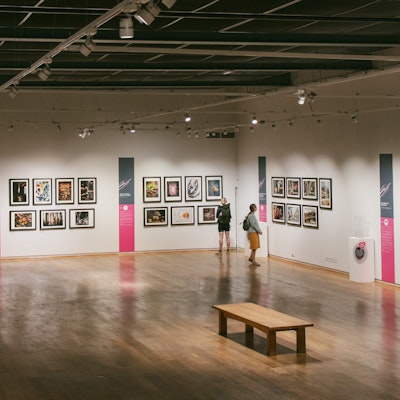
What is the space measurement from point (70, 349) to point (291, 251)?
11417 mm

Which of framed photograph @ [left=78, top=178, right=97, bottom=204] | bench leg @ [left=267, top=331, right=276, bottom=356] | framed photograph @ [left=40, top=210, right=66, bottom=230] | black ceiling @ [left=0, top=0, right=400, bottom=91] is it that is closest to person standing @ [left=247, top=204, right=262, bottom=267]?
framed photograph @ [left=78, top=178, right=97, bottom=204]

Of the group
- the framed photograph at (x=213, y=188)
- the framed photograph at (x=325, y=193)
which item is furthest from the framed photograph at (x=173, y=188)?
the framed photograph at (x=325, y=193)

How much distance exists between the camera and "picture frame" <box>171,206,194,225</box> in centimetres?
2567

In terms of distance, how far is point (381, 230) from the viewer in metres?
18.7

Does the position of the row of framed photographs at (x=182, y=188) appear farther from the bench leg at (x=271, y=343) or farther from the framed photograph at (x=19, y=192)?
the bench leg at (x=271, y=343)

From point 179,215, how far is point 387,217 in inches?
342

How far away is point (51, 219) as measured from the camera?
24.4 metres

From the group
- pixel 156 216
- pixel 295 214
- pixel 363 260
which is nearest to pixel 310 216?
pixel 295 214

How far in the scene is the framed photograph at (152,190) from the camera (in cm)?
2527

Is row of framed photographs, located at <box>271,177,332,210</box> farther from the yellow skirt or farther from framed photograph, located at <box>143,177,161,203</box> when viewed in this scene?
framed photograph, located at <box>143,177,161,203</box>

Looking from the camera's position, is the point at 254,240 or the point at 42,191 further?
the point at 42,191

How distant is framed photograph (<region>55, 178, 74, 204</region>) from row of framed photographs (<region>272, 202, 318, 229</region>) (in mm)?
5812

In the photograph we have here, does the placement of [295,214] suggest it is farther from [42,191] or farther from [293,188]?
[42,191]

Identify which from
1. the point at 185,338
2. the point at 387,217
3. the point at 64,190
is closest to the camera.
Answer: the point at 185,338
